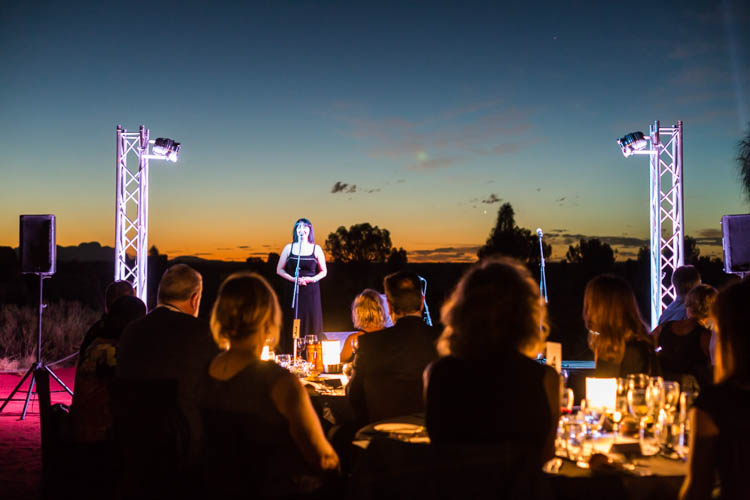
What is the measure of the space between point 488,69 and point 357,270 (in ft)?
85.7

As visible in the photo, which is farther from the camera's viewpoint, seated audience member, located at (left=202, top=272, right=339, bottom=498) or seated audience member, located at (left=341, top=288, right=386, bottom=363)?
seated audience member, located at (left=341, top=288, right=386, bottom=363)

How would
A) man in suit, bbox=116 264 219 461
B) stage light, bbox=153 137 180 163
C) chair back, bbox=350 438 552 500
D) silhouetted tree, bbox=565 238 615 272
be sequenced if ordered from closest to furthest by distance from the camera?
chair back, bbox=350 438 552 500, man in suit, bbox=116 264 219 461, stage light, bbox=153 137 180 163, silhouetted tree, bbox=565 238 615 272

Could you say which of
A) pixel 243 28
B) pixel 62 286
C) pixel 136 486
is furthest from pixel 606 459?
pixel 62 286

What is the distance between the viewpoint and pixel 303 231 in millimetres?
7250

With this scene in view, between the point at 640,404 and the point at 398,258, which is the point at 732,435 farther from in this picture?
the point at 398,258

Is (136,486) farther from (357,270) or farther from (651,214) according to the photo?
(357,270)

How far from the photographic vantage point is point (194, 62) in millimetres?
11289

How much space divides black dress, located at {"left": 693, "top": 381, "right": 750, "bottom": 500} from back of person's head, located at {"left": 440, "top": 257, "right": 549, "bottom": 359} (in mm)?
514

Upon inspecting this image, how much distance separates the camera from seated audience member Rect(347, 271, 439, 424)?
3.29m

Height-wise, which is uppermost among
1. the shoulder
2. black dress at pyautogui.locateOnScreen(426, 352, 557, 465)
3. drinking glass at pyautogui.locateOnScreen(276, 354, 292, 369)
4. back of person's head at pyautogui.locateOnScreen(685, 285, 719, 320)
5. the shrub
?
back of person's head at pyautogui.locateOnScreen(685, 285, 719, 320)

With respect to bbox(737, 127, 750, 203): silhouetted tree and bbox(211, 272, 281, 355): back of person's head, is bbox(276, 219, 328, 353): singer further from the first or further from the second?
bbox(737, 127, 750, 203): silhouetted tree

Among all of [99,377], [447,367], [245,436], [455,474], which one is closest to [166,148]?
[99,377]

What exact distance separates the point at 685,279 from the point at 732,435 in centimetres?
373

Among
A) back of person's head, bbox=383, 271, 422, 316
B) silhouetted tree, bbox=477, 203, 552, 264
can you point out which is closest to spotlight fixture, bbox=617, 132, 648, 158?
back of person's head, bbox=383, 271, 422, 316
